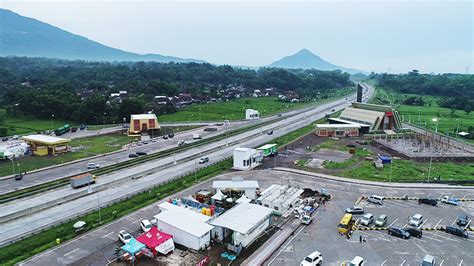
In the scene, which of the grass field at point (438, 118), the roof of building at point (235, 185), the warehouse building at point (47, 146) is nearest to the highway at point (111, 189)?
the roof of building at point (235, 185)

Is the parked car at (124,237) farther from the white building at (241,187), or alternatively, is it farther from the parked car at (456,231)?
the parked car at (456,231)

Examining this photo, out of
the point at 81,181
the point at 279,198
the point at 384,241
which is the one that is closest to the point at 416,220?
the point at 384,241

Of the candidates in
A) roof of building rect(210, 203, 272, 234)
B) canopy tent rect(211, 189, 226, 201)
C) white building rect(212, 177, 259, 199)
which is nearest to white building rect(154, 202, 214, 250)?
roof of building rect(210, 203, 272, 234)

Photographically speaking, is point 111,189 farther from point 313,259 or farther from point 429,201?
point 429,201

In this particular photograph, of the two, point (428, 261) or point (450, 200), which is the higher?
point (450, 200)

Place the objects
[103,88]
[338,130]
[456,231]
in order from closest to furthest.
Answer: [456,231] < [338,130] < [103,88]
